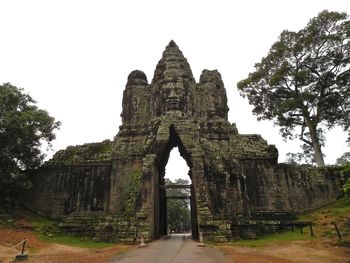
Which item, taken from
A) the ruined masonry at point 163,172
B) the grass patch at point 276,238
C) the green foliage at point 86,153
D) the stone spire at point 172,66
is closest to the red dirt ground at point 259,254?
the grass patch at point 276,238

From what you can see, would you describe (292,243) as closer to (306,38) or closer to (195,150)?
(195,150)

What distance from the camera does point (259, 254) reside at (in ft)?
37.0

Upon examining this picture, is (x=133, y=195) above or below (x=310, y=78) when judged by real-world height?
below

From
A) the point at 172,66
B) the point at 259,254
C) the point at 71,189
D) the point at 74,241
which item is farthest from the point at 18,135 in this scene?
the point at 259,254

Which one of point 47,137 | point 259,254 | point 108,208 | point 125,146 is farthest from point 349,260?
point 47,137

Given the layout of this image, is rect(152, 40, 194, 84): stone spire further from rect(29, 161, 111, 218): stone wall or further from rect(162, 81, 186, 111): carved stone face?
rect(29, 161, 111, 218): stone wall

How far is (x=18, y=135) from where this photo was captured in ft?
60.5

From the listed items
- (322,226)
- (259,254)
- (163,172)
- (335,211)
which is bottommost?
(259,254)

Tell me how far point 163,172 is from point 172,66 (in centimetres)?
805

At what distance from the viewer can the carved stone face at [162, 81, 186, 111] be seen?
70.5 ft

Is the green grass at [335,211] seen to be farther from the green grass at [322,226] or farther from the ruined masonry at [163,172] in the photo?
the ruined masonry at [163,172]

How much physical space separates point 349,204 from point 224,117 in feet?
32.6

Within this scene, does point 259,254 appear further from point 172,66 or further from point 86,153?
point 172,66

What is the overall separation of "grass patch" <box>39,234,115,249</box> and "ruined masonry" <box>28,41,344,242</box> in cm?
51
